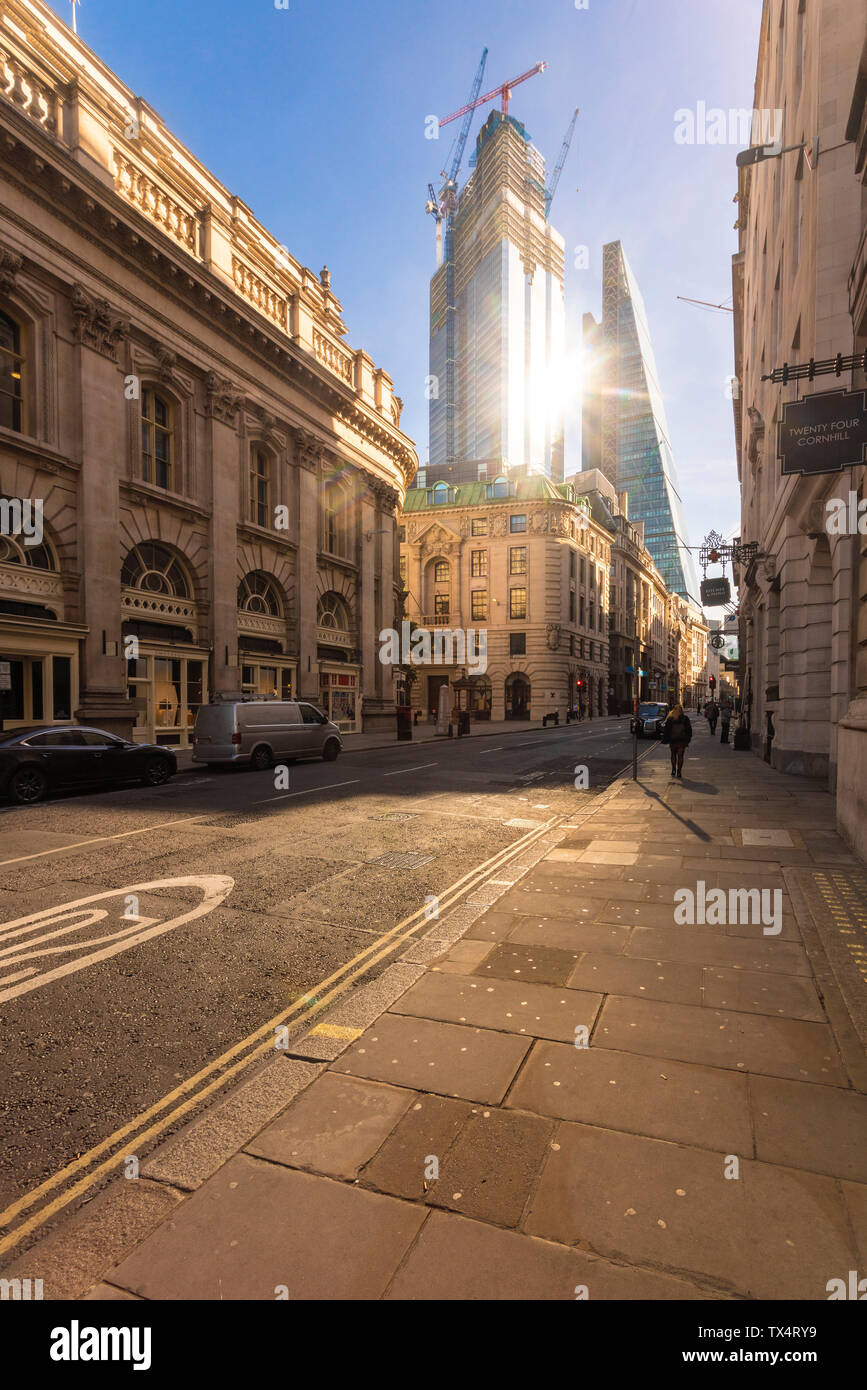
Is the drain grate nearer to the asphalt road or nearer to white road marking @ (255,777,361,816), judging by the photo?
the asphalt road

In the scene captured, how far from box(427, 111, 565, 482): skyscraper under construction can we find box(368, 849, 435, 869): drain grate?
10265 centimetres

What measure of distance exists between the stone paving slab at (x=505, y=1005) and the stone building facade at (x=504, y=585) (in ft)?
168

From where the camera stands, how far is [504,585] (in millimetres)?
57594

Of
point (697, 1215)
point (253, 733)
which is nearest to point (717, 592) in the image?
point (253, 733)

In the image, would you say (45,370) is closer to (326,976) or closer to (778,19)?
(326,976)

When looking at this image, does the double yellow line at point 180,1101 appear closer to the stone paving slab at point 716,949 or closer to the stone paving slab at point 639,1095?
the stone paving slab at point 639,1095

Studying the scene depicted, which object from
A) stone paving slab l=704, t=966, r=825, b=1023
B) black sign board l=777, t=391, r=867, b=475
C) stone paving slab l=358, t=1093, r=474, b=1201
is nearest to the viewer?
stone paving slab l=358, t=1093, r=474, b=1201

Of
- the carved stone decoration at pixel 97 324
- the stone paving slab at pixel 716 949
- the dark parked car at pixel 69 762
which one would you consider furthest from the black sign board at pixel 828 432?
the carved stone decoration at pixel 97 324

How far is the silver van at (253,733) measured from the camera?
55.7 ft

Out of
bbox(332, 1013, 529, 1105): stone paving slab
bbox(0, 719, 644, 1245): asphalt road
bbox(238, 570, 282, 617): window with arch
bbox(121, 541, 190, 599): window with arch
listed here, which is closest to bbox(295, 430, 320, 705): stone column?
bbox(238, 570, 282, 617): window with arch

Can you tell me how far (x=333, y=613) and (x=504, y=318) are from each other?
99630 mm

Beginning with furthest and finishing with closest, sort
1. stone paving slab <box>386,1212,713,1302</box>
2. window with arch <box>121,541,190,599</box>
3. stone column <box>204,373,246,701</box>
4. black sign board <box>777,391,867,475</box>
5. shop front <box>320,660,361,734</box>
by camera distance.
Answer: shop front <box>320,660,361,734</box> → stone column <box>204,373,246,701</box> → window with arch <box>121,541,190,599</box> → black sign board <box>777,391,867,475</box> → stone paving slab <box>386,1212,713,1302</box>

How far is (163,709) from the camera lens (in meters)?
23.0

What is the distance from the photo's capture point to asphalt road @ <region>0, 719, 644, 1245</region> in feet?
11.5
